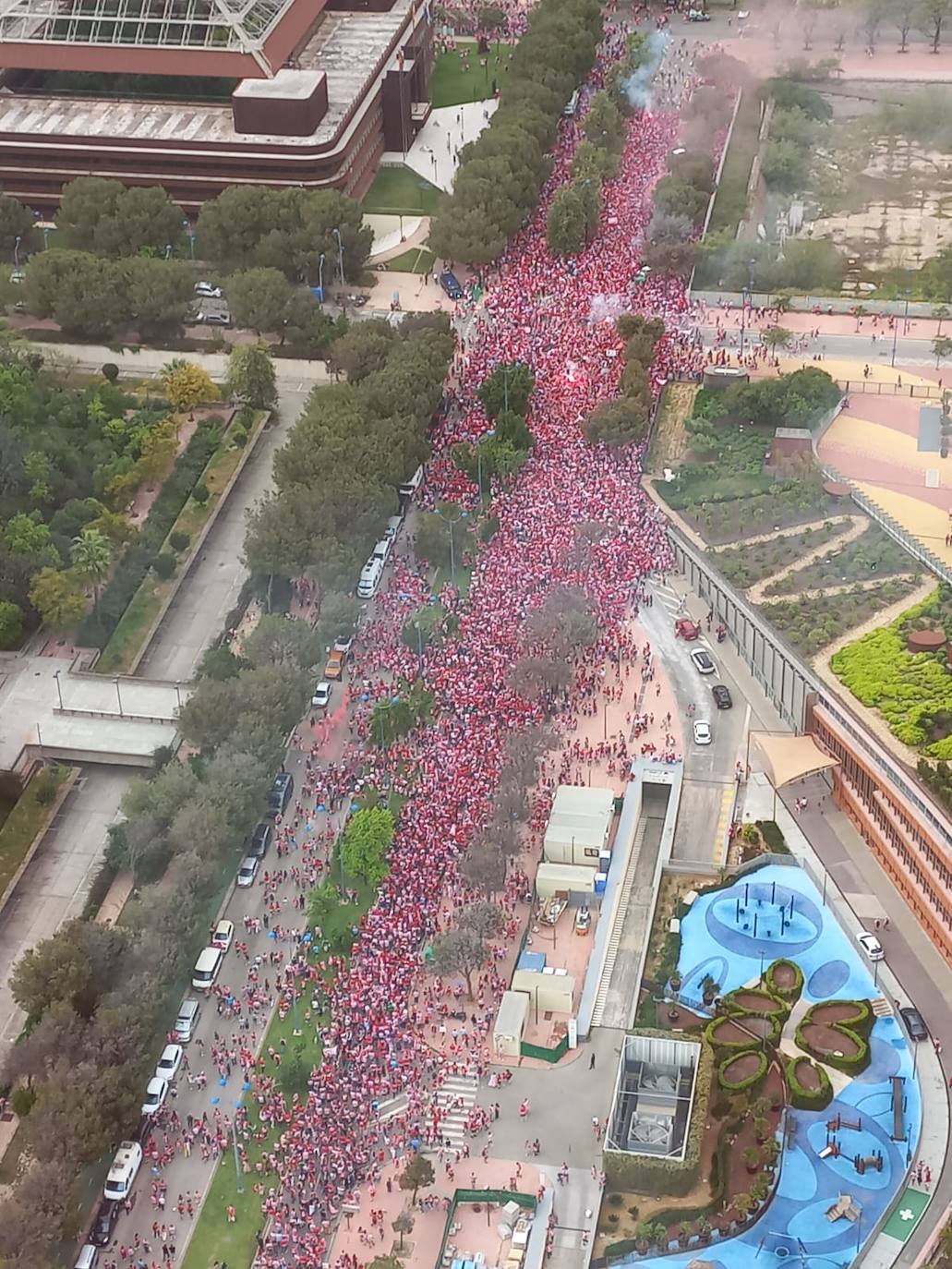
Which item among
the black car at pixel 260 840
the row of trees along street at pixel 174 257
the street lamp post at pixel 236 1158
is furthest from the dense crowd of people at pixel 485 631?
the row of trees along street at pixel 174 257

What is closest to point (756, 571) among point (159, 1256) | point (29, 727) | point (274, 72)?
point (29, 727)

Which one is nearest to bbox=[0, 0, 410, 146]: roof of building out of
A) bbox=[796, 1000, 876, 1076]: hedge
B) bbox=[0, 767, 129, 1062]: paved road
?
bbox=[0, 767, 129, 1062]: paved road

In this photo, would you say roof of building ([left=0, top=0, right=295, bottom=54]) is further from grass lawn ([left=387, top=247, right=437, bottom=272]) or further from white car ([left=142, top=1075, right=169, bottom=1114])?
white car ([left=142, top=1075, right=169, bottom=1114])

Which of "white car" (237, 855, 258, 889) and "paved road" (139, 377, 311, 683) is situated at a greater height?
"paved road" (139, 377, 311, 683)

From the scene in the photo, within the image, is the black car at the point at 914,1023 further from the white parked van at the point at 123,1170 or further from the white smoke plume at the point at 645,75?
the white smoke plume at the point at 645,75

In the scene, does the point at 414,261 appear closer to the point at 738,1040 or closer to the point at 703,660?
the point at 703,660

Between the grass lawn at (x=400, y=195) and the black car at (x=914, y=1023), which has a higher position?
the grass lawn at (x=400, y=195)

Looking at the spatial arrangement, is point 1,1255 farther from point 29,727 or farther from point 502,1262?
point 29,727

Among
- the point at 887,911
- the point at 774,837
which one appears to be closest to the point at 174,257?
the point at 774,837
